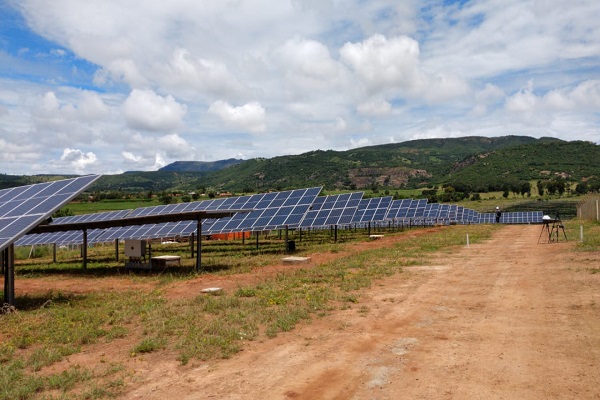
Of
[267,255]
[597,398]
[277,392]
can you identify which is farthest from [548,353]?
[267,255]

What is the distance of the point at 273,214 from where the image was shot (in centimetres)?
3538

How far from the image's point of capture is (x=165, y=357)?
995cm

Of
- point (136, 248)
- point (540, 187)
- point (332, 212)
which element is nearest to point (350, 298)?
point (136, 248)

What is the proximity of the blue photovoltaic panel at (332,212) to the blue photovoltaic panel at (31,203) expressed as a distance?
785 inches

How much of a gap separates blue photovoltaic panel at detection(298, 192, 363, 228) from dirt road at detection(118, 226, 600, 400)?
2251cm

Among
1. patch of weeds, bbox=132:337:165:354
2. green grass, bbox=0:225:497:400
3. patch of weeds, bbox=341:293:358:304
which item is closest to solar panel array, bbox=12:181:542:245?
green grass, bbox=0:225:497:400

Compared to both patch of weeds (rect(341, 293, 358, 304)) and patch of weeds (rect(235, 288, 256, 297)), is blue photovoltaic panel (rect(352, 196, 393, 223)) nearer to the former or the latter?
patch of weeds (rect(235, 288, 256, 297))

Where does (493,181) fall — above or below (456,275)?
above

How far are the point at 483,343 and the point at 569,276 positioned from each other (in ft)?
31.7

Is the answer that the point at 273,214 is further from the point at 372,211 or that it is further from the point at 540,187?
the point at 540,187

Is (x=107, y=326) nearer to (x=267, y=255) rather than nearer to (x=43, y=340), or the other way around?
(x=43, y=340)

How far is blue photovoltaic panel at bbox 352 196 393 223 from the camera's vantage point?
142ft

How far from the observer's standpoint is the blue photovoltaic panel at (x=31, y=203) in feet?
44.7

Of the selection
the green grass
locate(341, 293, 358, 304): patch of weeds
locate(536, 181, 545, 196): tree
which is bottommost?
the green grass
